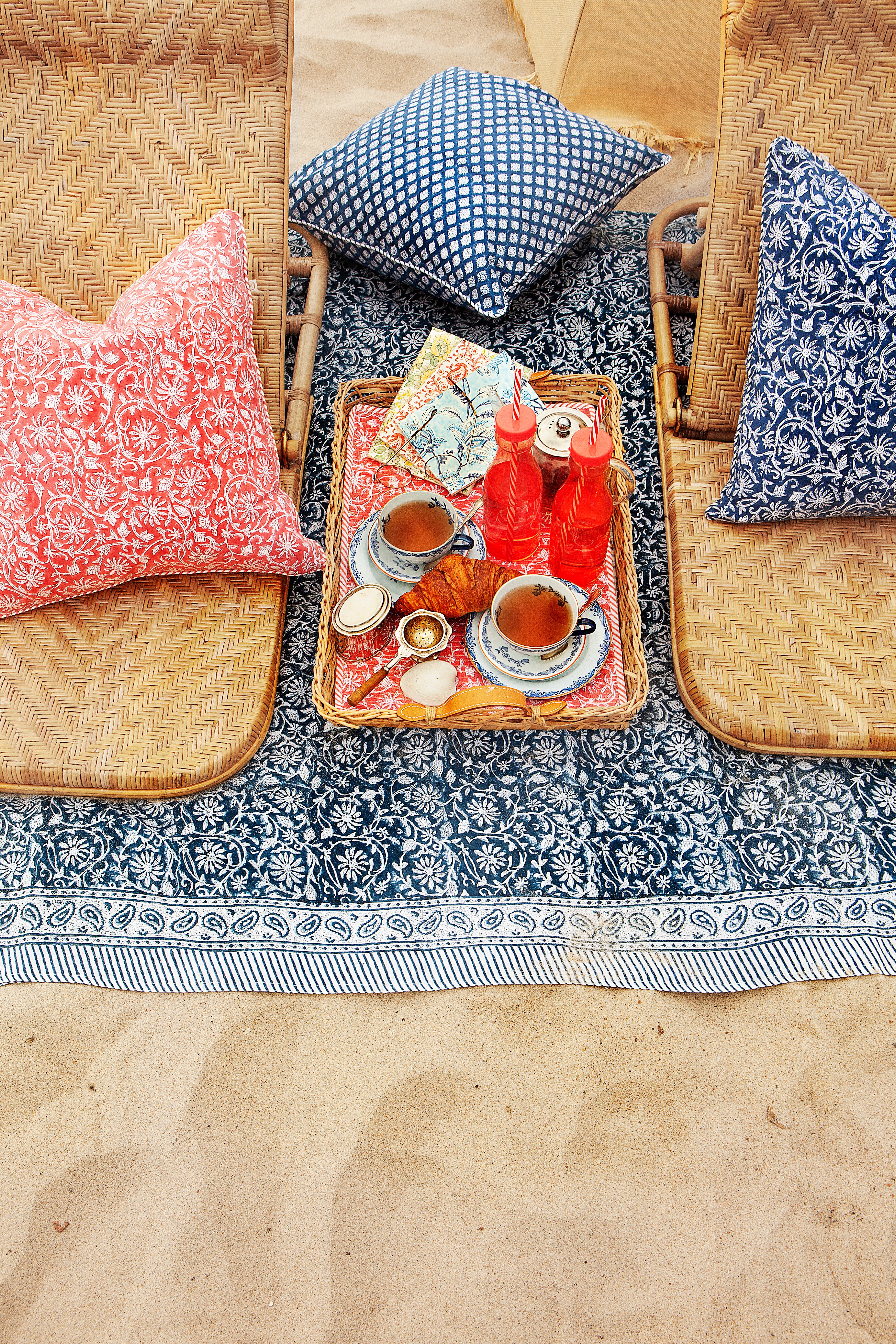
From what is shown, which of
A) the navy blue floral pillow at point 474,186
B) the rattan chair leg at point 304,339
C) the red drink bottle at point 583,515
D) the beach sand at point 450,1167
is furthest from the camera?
the navy blue floral pillow at point 474,186

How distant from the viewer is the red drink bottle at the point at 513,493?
1.22m

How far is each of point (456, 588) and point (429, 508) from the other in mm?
152

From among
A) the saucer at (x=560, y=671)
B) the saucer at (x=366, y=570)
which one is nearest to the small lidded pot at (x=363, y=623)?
the saucer at (x=366, y=570)

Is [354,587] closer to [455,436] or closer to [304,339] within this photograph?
[455,436]

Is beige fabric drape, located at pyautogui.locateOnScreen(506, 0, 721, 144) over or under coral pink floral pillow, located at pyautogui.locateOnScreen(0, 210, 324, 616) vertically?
over

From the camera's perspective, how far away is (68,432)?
1236mm

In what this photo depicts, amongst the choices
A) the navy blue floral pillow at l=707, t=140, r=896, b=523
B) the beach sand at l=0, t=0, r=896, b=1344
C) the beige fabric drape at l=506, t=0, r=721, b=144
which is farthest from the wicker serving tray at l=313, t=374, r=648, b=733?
the beige fabric drape at l=506, t=0, r=721, b=144

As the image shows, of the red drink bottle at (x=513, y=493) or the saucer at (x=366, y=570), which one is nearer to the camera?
the red drink bottle at (x=513, y=493)

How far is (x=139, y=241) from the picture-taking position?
1493mm

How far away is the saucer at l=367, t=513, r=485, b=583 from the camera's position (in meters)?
1.32

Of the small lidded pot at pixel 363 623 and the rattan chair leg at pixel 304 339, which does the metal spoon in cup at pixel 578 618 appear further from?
the rattan chair leg at pixel 304 339

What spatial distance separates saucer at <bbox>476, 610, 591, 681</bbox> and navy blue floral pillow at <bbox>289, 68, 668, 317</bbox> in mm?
841

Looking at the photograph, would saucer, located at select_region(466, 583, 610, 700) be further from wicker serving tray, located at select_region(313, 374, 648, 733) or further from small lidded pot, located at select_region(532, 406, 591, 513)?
small lidded pot, located at select_region(532, 406, 591, 513)

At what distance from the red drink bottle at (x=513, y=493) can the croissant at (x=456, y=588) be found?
0.08 metres
